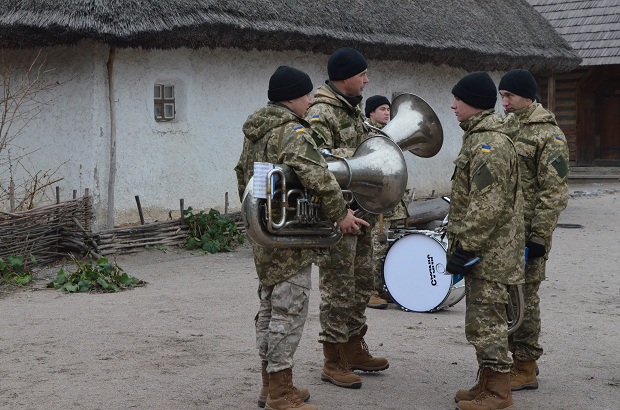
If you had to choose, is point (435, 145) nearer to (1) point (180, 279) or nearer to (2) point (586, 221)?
(1) point (180, 279)

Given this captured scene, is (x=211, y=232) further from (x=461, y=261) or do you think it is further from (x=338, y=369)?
(x=461, y=261)

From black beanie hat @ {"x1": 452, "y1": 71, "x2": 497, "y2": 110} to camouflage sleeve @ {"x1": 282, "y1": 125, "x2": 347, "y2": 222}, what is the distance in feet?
2.95

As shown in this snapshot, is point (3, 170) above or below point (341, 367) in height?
above

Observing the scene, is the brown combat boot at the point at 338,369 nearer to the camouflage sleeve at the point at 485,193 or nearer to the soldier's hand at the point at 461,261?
the soldier's hand at the point at 461,261

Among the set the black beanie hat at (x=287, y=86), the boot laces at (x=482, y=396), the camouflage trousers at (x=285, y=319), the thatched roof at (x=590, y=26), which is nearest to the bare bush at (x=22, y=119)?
the black beanie hat at (x=287, y=86)

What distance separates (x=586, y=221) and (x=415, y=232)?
756 centimetres

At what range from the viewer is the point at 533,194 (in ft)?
18.1

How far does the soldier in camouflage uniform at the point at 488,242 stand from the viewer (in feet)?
16.1

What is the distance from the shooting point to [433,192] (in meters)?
15.9

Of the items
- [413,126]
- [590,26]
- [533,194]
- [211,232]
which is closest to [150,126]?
[211,232]

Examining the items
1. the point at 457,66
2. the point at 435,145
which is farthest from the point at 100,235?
the point at 457,66

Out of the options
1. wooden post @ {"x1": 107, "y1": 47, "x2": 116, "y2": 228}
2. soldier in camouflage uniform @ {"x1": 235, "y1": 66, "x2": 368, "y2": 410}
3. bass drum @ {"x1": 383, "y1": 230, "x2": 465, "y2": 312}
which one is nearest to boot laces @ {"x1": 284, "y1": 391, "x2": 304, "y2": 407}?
soldier in camouflage uniform @ {"x1": 235, "y1": 66, "x2": 368, "y2": 410}

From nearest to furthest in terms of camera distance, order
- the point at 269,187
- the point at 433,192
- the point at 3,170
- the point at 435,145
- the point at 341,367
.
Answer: the point at 269,187
the point at 341,367
the point at 435,145
the point at 3,170
the point at 433,192

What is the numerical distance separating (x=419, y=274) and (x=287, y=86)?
9.57ft
